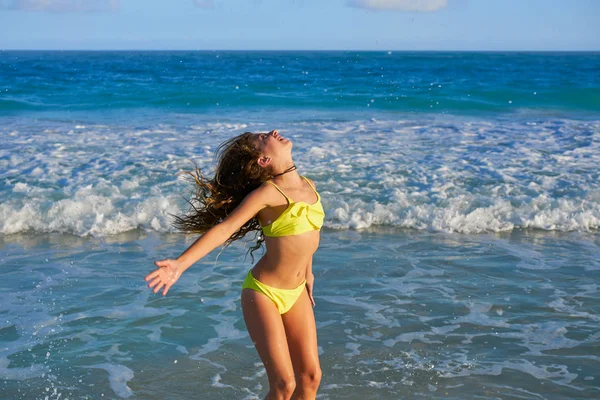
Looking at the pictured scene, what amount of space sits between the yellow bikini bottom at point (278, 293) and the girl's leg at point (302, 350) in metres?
0.06

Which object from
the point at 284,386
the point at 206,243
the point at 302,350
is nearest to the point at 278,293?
the point at 302,350

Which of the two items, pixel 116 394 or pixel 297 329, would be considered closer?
pixel 297 329

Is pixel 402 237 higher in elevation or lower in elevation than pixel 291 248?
lower

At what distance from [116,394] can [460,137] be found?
11335mm

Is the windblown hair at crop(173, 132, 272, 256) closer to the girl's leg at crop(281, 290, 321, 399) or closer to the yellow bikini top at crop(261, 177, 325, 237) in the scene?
the yellow bikini top at crop(261, 177, 325, 237)

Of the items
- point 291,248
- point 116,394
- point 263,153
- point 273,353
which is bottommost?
point 116,394

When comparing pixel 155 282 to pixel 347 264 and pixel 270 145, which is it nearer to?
pixel 270 145

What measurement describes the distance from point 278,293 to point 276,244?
0.85 ft

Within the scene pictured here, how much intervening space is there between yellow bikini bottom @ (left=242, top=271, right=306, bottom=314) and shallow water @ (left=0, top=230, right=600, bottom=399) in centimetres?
101

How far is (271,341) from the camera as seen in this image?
11.6 feet

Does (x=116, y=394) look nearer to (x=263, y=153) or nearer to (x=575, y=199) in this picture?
(x=263, y=153)

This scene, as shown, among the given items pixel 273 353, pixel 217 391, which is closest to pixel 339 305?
pixel 217 391

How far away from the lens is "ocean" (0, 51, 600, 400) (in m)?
4.79

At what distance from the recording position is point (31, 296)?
20.6 feet
